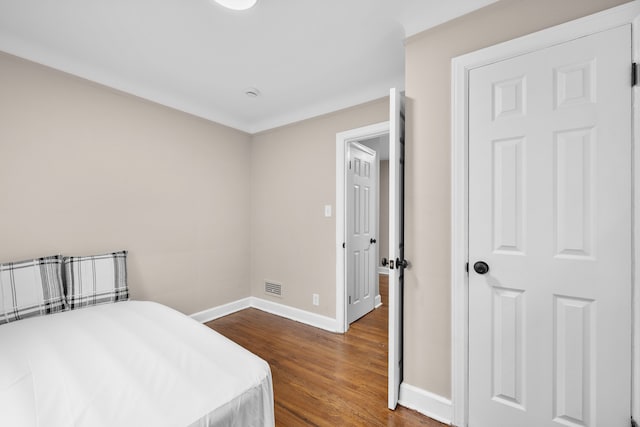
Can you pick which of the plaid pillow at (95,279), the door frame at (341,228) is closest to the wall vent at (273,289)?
the door frame at (341,228)

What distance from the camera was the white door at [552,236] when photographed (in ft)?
3.95

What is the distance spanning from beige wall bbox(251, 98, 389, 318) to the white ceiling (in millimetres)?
392

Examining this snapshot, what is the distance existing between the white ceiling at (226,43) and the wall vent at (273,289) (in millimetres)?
2247

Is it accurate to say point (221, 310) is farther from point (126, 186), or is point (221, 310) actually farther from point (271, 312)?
point (126, 186)

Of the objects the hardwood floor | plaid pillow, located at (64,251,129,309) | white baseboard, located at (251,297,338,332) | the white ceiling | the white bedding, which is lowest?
the hardwood floor

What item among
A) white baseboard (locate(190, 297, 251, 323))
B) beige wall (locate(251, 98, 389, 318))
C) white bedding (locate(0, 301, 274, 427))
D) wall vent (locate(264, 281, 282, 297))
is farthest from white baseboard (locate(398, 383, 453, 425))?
white baseboard (locate(190, 297, 251, 323))

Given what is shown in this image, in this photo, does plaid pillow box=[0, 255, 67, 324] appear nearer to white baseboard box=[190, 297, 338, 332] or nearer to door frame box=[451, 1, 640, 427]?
white baseboard box=[190, 297, 338, 332]

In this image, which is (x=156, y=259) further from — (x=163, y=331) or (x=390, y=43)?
(x=390, y=43)

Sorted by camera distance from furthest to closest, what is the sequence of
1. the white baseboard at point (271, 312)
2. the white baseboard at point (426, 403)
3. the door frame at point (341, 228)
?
1. the white baseboard at point (271, 312)
2. the door frame at point (341, 228)
3. the white baseboard at point (426, 403)

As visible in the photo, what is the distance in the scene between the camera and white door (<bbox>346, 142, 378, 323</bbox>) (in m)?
3.09

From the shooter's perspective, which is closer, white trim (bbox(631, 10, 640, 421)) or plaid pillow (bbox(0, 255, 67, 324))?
white trim (bbox(631, 10, 640, 421))

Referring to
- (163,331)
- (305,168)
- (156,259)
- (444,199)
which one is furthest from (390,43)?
(156,259)

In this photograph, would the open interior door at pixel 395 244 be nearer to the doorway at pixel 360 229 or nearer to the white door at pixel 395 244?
the white door at pixel 395 244

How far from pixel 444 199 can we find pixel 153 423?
5.62 feet
